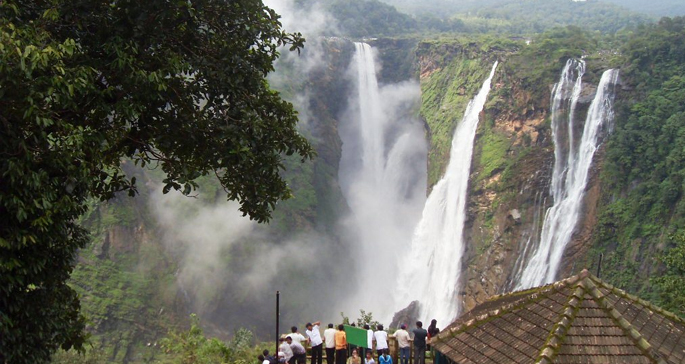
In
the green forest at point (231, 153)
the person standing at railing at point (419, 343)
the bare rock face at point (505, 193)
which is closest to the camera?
the green forest at point (231, 153)

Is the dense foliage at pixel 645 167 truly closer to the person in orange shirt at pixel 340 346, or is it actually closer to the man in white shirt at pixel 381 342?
the man in white shirt at pixel 381 342

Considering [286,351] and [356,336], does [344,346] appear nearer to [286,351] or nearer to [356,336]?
[356,336]

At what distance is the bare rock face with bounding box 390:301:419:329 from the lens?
99.7 ft

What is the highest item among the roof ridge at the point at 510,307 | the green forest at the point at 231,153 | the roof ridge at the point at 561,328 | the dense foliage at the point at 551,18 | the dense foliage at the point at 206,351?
the dense foliage at the point at 551,18

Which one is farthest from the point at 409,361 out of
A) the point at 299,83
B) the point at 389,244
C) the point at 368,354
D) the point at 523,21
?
the point at 523,21

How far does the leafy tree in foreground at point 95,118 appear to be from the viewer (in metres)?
6.39

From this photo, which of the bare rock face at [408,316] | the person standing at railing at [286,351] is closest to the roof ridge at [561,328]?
the person standing at railing at [286,351]

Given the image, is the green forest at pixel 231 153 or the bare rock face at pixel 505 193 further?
the bare rock face at pixel 505 193

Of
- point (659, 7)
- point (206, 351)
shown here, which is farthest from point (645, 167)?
point (659, 7)

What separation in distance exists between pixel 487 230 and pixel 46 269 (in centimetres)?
2320

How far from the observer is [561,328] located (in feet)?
20.9

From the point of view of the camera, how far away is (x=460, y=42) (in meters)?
41.7

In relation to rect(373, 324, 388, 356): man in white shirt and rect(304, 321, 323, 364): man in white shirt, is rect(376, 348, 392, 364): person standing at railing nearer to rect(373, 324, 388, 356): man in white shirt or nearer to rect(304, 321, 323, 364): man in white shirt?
rect(373, 324, 388, 356): man in white shirt

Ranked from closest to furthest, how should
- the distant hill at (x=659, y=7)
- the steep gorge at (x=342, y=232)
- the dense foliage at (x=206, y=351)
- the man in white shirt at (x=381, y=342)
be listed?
the man in white shirt at (x=381, y=342) → the dense foliage at (x=206, y=351) → the steep gorge at (x=342, y=232) → the distant hill at (x=659, y=7)
